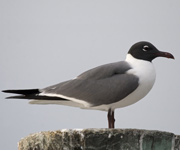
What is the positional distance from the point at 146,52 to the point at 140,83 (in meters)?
0.82

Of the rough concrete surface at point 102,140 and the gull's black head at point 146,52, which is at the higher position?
Result: the gull's black head at point 146,52

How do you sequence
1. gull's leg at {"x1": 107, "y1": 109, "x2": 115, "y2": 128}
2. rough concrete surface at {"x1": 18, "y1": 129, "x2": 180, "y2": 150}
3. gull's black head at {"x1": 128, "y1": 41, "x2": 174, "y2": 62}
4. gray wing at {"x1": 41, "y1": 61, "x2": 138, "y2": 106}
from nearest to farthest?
rough concrete surface at {"x1": 18, "y1": 129, "x2": 180, "y2": 150} < gray wing at {"x1": 41, "y1": 61, "x2": 138, "y2": 106} < gull's leg at {"x1": 107, "y1": 109, "x2": 115, "y2": 128} < gull's black head at {"x1": 128, "y1": 41, "x2": 174, "y2": 62}

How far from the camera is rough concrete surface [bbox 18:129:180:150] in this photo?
4078 mm

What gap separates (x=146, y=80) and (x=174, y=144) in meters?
Answer: 1.83

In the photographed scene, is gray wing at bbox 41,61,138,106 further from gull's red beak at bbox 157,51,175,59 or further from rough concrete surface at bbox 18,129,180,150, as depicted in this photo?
rough concrete surface at bbox 18,129,180,150

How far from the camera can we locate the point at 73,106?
661 centimetres

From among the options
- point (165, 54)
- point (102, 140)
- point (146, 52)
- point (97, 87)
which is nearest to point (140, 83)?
point (97, 87)

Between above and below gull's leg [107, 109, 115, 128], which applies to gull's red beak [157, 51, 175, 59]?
above

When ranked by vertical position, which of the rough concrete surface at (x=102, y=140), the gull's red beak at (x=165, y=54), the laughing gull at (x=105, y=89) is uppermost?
the gull's red beak at (x=165, y=54)

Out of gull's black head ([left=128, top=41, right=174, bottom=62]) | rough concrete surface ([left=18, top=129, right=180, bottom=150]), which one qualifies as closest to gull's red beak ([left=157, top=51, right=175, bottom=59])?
gull's black head ([left=128, top=41, right=174, bottom=62])

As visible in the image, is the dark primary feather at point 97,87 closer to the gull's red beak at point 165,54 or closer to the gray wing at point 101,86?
the gray wing at point 101,86

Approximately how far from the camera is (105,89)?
6.27 meters

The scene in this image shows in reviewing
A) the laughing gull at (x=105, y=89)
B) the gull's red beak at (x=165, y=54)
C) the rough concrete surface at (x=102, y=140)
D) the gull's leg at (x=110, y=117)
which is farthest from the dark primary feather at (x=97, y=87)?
the rough concrete surface at (x=102, y=140)

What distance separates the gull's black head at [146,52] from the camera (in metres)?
6.71
